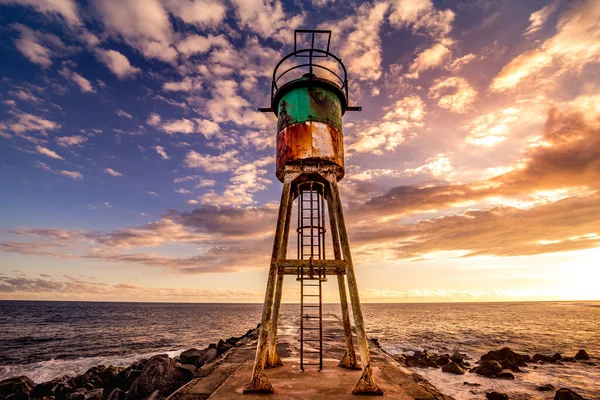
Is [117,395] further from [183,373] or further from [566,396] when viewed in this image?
[566,396]

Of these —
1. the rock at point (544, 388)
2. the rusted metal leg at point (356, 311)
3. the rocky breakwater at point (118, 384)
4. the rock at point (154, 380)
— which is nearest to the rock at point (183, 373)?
the rocky breakwater at point (118, 384)

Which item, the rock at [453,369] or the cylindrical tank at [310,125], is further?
the rock at [453,369]

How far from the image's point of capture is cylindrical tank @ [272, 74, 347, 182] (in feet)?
24.4

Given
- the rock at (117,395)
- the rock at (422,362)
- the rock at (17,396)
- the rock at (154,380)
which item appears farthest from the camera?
the rock at (422,362)

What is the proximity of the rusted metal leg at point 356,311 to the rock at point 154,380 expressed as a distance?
21.2ft

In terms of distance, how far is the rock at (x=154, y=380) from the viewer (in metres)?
9.14

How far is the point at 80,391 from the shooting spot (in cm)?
977

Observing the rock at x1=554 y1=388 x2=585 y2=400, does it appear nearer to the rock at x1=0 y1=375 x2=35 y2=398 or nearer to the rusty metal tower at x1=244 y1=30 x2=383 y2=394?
the rusty metal tower at x1=244 y1=30 x2=383 y2=394

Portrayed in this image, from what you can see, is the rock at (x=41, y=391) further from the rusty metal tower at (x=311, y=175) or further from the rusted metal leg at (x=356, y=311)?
the rusted metal leg at (x=356, y=311)

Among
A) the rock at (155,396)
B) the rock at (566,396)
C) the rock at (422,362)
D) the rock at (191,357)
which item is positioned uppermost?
the rock at (155,396)

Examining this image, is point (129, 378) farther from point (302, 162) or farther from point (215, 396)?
point (302, 162)

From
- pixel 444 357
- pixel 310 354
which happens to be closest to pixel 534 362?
pixel 444 357

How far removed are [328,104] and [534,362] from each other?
20.2 m

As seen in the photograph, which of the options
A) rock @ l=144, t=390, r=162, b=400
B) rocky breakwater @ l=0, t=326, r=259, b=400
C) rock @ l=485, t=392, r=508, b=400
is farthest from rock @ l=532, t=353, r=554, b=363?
rock @ l=144, t=390, r=162, b=400
